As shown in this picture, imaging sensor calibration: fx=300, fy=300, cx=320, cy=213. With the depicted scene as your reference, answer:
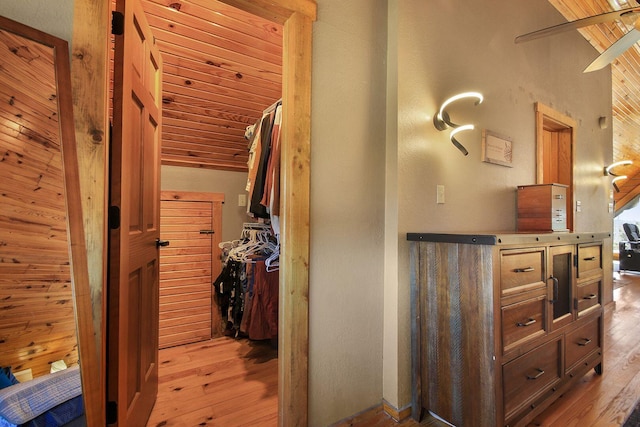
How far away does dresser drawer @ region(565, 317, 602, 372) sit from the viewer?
171 cm

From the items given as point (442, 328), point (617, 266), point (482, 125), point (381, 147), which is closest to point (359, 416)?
point (442, 328)

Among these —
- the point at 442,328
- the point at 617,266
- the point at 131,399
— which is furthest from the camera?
the point at 617,266

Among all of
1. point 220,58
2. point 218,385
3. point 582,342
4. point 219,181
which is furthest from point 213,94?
point 582,342

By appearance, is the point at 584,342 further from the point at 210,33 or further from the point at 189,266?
the point at 210,33

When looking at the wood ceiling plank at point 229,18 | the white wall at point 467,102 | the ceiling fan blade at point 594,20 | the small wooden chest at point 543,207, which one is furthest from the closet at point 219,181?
the small wooden chest at point 543,207

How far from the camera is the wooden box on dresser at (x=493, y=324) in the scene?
4.23ft

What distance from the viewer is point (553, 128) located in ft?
9.89

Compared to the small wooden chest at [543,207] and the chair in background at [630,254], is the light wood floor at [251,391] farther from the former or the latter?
the chair in background at [630,254]

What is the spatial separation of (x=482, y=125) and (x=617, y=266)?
7.95 meters

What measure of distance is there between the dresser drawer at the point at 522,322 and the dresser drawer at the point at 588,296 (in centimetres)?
48

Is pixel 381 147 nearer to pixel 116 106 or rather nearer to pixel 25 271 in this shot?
pixel 116 106

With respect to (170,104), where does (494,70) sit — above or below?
above

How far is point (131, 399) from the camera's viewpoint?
1.32m

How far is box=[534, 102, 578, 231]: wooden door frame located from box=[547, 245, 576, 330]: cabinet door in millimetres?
1121
